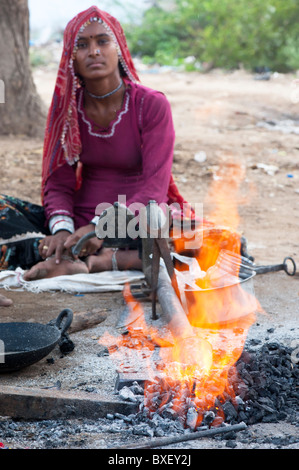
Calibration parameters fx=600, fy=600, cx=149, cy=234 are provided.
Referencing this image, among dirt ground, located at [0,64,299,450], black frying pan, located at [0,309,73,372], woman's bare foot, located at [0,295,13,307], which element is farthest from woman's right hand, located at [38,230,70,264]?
black frying pan, located at [0,309,73,372]

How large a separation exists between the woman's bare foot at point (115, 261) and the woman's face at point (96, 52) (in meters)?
1.20

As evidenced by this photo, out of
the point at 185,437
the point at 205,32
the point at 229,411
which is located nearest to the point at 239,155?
the point at 229,411

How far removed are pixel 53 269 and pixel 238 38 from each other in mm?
10798

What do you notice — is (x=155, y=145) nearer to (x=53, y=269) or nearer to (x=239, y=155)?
(x=53, y=269)

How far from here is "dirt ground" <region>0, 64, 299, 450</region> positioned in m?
3.77

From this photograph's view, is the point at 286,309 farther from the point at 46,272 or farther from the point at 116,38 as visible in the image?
the point at 116,38

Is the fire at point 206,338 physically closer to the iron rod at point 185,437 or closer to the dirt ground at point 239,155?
the iron rod at point 185,437

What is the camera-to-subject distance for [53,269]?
4.06 meters

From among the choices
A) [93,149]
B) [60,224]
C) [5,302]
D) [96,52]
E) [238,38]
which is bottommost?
[5,302]

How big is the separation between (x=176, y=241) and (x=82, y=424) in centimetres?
Answer: 197

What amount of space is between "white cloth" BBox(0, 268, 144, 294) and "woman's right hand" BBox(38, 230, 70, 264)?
156mm

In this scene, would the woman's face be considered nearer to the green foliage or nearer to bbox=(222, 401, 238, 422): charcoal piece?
bbox=(222, 401, 238, 422): charcoal piece

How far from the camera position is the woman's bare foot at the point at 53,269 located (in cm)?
403

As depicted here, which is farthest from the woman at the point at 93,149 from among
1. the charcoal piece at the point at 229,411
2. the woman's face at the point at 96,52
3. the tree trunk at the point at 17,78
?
the tree trunk at the point at 17,78
